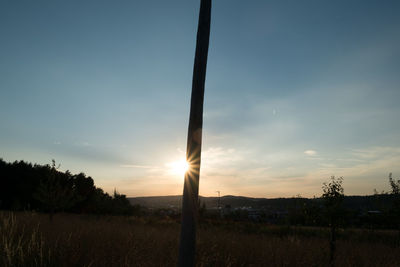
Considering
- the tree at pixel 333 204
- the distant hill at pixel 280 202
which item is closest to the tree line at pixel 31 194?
the distant hill at pixel 280 202

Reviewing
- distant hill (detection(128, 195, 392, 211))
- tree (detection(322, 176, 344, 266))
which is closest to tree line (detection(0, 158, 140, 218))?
distant hill (detection(128, 195, 392, 211))

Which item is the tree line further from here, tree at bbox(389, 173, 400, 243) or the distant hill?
tree at bbox(389, 173, 400, 243)

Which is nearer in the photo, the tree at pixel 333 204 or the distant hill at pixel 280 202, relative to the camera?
the tree at pixel 333 204

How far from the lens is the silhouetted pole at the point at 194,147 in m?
2.50

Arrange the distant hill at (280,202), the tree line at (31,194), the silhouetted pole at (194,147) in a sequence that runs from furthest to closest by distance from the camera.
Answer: the tree line at (31,194)
the distant hill at (280,202)
the silhouetted pole at (194,147)

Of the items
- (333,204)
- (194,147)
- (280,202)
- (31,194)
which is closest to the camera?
(194,147)

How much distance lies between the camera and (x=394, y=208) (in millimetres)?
15711

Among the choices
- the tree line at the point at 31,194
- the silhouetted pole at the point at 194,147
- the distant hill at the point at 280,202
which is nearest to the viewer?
the silhouetted pole at the point at 194,147

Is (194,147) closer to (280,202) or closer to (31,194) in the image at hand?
(31,194)

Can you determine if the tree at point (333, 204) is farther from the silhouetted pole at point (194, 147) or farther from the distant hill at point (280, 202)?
the silhouetted pole at point (194, 147)

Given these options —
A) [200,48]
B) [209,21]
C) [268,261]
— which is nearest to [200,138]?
[200,48]

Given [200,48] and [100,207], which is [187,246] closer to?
[200,48]

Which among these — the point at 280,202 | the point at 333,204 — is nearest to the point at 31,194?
the point at 333,204

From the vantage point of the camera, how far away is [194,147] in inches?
106
